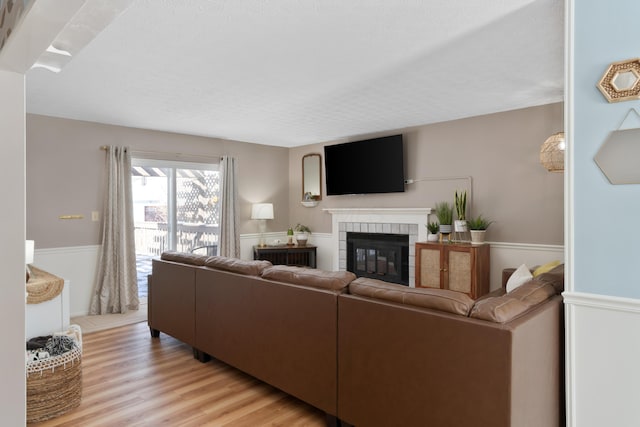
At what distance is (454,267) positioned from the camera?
14.6 ft

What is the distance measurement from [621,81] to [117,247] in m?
5.04

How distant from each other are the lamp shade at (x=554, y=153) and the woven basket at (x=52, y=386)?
12.0 ft

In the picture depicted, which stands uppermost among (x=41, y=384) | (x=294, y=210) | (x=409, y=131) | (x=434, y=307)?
(x=409, y=131)

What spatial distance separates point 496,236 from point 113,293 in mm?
4536

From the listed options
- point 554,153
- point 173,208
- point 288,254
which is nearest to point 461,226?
point 554,153

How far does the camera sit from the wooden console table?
606cm

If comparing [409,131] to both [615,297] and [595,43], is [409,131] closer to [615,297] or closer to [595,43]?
[595,43]

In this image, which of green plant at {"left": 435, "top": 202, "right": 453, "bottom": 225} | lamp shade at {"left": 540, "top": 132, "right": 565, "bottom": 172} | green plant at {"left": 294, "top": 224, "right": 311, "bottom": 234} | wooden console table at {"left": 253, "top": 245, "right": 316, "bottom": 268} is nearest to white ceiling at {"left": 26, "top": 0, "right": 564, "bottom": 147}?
lamp shade at {"left": 540, "top": 132, "right": 565, "bottom": 172}

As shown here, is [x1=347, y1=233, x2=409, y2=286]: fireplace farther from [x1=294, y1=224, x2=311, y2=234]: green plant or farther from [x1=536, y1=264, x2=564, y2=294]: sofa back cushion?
[x1=536, y1=264, x2=564, y2=294]: sofa back cushion

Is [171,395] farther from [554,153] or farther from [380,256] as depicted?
[380,256]

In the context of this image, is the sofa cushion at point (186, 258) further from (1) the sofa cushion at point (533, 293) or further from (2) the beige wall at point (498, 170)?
(2) the beige wall at point (498, 170)

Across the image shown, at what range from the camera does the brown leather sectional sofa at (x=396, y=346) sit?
166cm

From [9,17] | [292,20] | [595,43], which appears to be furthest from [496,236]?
[9,17]

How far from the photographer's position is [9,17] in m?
1.34
